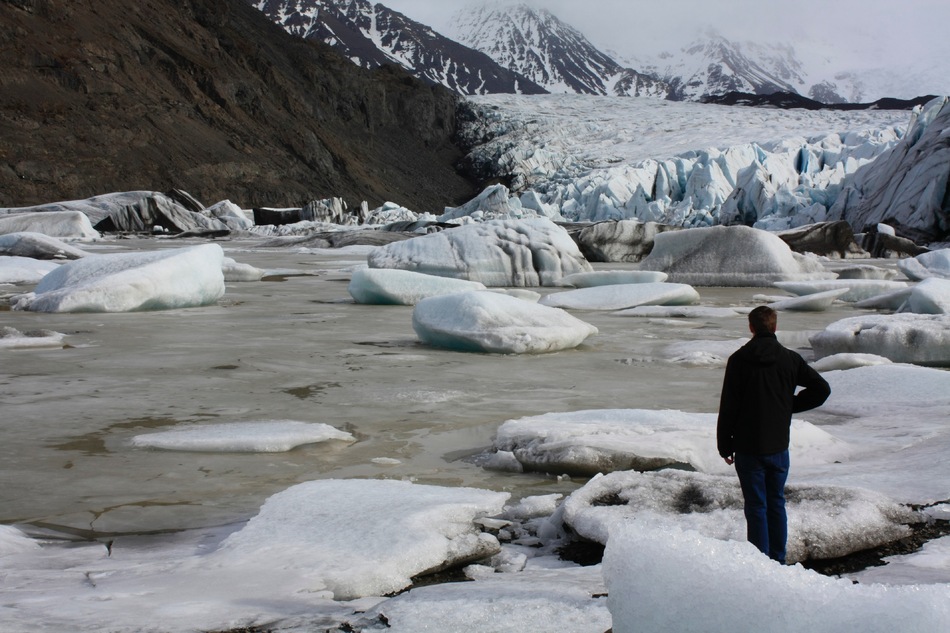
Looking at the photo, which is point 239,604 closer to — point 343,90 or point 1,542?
point 1,542

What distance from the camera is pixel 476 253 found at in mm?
12117

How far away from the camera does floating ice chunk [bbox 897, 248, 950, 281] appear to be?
13.3 meters

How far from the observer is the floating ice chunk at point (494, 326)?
596 centimetres

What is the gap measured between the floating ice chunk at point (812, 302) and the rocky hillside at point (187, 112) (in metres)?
35.6

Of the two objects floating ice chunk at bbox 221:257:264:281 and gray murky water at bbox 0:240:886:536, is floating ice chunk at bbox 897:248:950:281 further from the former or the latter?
floating ice chunk at bbox 221:257:264:281

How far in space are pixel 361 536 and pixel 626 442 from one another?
1207 millimetres

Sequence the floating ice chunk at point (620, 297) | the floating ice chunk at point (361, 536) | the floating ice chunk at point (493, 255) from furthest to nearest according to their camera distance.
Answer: the floating ice chunk at point (493, 255)
the floating ice chunk at point (620, 297)
the floating ice chunk at point (361, 536)

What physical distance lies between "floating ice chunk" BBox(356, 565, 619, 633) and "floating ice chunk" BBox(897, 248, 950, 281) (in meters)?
12.7

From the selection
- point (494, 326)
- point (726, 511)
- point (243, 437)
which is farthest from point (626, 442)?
point (494, 326)

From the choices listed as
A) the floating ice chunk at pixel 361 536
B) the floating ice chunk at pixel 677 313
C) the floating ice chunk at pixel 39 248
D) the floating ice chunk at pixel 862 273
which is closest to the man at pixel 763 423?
the floating ice chunk at pixel 361 536

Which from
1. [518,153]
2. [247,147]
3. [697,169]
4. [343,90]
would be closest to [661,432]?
[697,169]

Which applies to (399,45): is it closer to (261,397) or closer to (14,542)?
(261,397)

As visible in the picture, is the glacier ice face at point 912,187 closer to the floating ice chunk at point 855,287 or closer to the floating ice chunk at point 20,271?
the floating ice chunk at point 855,287

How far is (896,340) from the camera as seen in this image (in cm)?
579
